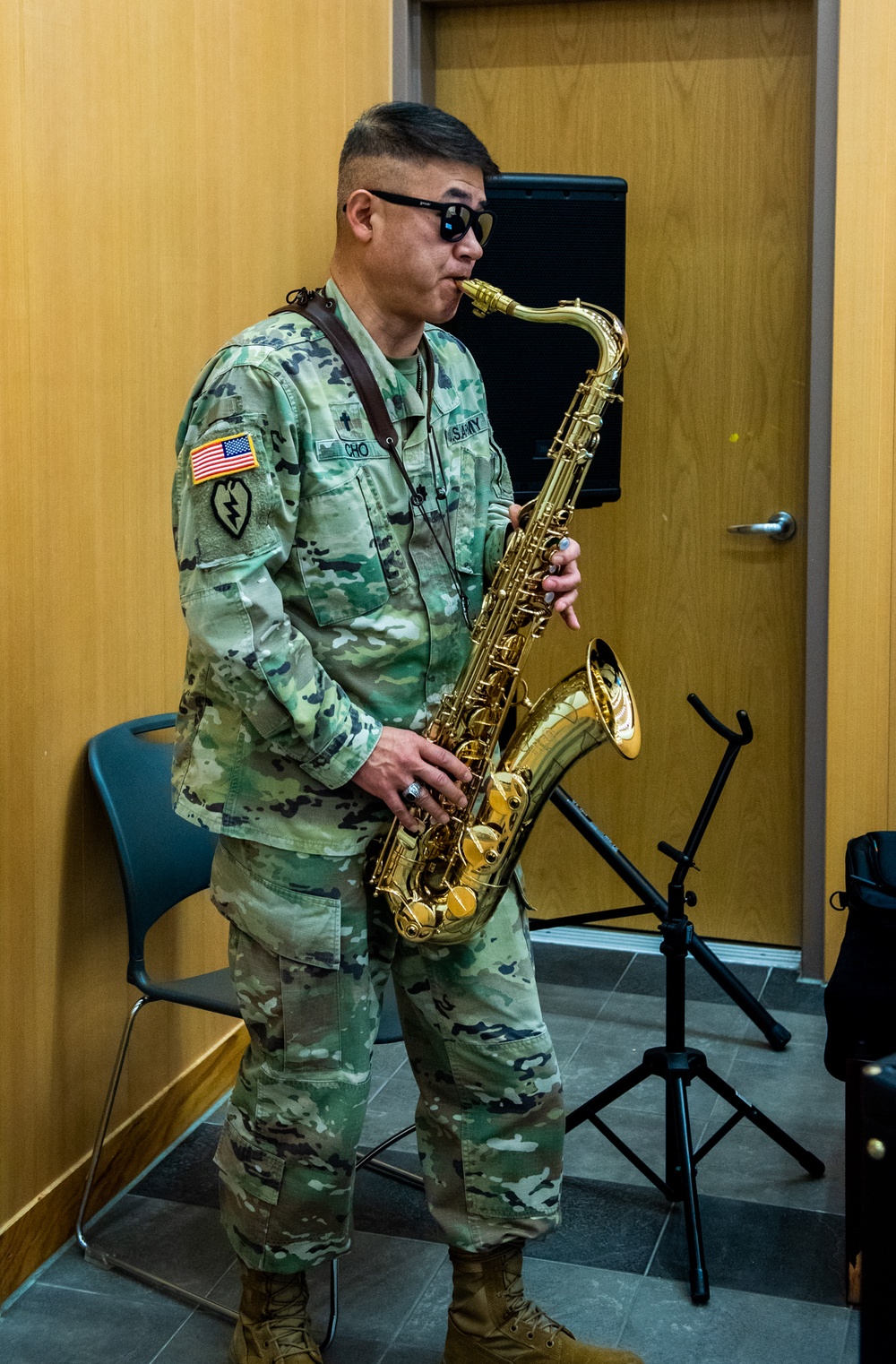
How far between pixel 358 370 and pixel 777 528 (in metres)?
2.13

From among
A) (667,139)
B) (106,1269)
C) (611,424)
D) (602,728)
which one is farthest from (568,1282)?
(667,139)

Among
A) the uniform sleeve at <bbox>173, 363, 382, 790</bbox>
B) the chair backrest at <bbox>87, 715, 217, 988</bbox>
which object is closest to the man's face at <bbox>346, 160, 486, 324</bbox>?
the uniform sleeve at <bbox>173, 363, 382, 790</bbox>

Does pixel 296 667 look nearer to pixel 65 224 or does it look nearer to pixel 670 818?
pixel 65 224

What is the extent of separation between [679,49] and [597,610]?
5.00 feet

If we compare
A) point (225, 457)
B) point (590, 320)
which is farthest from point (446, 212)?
point (225, 457)

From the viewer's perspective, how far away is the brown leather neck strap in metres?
2.14

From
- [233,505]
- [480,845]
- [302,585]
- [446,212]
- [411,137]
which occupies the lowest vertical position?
[480,845]

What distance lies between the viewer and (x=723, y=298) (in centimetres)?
400

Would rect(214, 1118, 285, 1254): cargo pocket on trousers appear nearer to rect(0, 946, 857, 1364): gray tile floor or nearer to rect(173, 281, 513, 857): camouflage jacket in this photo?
rect(0, 946, 857, 1364): gray tile floor

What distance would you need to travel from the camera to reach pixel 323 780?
208cm

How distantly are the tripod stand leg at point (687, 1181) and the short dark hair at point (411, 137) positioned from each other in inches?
66.7

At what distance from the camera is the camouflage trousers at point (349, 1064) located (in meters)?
2.15

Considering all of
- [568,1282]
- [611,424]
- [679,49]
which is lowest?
[568,1282]

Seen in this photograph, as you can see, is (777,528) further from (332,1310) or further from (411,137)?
(332,1310)
